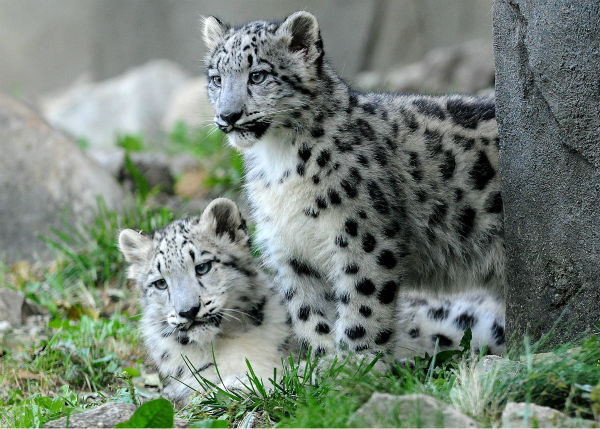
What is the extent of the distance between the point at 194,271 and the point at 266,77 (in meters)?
1.56

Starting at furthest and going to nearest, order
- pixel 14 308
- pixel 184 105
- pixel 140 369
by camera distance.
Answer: pixel 184 105
pixel 14 308
pixel 140 369

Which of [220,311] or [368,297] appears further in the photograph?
[220,311]

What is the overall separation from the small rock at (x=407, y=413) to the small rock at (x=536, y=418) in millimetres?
174

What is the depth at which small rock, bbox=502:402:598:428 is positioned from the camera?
3896mm

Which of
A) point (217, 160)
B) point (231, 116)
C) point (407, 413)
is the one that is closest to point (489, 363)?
point (407, 413)

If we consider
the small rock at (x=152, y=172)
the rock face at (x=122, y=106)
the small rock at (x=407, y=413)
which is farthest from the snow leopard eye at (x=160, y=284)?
the rock face at (x=122, y=106)

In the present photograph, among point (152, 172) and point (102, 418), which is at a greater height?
A: point (152, 172)

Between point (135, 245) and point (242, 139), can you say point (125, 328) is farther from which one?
point (242, 139)

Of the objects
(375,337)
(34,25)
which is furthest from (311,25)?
(34,25)

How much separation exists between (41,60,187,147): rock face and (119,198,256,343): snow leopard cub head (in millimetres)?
13819

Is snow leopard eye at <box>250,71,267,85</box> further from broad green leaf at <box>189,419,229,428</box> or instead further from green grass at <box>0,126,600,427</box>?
broad green leaf at <box>189,419,229,428</box>

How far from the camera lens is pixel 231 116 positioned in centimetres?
560

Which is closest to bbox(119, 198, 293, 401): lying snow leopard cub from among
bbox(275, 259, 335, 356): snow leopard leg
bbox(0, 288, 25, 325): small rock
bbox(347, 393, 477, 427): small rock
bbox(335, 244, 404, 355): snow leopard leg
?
bbox(275, 259, 335, 356): snow leopard leg

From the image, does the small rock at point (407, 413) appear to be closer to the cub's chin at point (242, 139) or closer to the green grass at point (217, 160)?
the cub's chin at point (242, 139)
